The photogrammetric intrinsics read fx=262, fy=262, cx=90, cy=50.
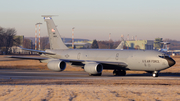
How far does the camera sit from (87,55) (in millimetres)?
36719

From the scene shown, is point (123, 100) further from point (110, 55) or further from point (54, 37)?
point (54, 37)

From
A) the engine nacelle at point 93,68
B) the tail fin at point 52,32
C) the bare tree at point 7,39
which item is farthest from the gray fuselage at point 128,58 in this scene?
the bare tree at point 7,39

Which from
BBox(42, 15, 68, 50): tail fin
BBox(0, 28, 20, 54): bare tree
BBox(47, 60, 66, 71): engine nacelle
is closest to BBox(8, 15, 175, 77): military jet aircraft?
BBox(47, 60, 66, 71): engine nacelle

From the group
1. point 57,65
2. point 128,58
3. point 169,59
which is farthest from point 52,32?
point 169,59

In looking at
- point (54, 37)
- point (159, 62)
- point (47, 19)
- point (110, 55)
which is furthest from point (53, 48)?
point (159, 62)

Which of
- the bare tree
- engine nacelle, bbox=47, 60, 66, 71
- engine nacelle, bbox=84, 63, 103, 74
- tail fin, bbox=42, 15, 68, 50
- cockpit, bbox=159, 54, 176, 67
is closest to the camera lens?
cockpit, bbox=159, 54, 176, 67

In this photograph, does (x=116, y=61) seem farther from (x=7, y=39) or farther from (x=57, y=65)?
(x=7, y=39)

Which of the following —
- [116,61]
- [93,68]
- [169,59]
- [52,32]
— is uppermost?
[52,32]

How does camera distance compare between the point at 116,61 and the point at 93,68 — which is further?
the point at 116,61

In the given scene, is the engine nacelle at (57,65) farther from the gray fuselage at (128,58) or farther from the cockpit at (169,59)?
the cockpit at (169,59)

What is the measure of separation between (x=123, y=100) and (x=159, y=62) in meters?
17.9

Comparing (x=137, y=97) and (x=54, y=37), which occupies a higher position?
(x=54, y=37)

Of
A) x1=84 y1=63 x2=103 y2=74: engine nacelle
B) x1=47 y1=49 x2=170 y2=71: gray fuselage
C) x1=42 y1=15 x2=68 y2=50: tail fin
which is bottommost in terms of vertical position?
x1=84 y1=63 x2=103 y2=74: engine nacelle

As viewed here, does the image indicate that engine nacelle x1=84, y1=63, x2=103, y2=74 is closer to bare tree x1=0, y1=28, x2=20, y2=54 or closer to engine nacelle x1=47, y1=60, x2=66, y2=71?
engine nacelle x1=47, y1=60, x2=66, y2=71
